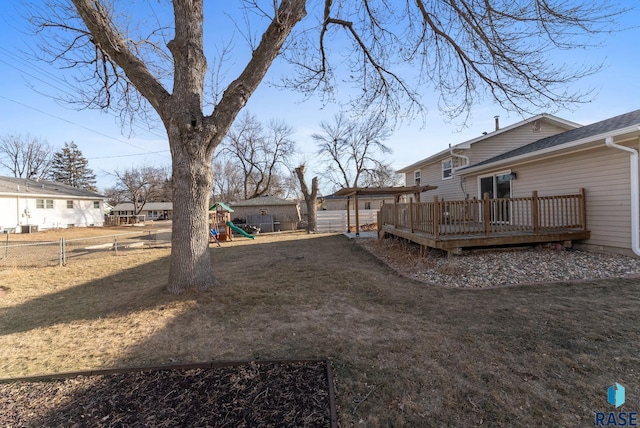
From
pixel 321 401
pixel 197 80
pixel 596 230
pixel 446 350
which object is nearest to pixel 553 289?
pixel 446 350

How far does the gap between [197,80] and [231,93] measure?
22.9 inches

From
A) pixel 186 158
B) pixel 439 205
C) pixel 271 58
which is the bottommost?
pixel 439 205

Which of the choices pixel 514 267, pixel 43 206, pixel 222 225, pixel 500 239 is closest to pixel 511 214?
pixel 500 239

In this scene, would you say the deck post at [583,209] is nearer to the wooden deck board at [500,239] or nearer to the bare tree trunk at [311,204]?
the wooden deck board at [500,239]

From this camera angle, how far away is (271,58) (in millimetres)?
4957

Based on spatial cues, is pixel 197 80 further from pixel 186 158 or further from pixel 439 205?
pixel 439 205

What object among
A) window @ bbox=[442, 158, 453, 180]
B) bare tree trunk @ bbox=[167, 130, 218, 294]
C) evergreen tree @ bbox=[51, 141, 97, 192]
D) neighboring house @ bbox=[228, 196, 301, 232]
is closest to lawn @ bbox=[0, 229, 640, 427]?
bare tree trunk @ bbox=[167, 130, 218, 294]

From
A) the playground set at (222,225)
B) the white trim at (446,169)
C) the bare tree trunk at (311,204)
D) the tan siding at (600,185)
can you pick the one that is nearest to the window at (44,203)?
the playground set at (222,225)

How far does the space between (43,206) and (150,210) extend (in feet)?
115

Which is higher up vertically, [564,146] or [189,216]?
[564,146]

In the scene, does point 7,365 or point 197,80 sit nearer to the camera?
point 7,365

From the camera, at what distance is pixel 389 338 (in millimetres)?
3295

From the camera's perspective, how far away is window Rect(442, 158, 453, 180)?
13891mm

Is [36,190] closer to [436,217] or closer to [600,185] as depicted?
[436,217]
